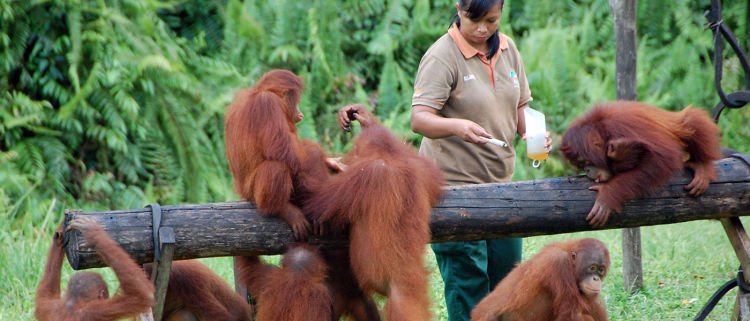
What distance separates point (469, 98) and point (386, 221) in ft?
3.21

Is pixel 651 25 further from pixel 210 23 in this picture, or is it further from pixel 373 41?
pixel 210 23

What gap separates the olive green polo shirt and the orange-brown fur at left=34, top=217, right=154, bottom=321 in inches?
67.1

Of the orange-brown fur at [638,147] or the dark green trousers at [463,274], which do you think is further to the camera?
the dark green trousers at [463,274]

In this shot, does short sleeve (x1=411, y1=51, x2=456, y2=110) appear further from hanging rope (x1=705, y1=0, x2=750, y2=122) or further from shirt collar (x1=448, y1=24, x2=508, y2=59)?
hanging rope (x1=705, y1=0, x2=750, y2=122)

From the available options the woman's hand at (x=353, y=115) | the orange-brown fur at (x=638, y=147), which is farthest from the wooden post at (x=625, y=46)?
A: the woman's hand at (x=353, y=115)

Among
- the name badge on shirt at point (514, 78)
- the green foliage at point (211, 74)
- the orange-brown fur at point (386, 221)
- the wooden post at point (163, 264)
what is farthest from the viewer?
the green foliage at point (211, 74)

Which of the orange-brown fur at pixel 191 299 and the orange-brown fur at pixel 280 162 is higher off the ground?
the orange-brown fur at pixel 280 162

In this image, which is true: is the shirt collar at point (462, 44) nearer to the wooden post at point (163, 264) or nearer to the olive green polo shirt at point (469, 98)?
the olive green polo shirt at point (469, 98)

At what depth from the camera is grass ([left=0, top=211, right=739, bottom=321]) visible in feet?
18.8

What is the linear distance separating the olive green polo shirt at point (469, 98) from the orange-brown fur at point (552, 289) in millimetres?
688

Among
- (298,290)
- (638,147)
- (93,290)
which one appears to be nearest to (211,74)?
(93,290)

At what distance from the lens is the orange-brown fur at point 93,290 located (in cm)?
383

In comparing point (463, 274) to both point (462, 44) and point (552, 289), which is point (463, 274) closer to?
point (552, 289)

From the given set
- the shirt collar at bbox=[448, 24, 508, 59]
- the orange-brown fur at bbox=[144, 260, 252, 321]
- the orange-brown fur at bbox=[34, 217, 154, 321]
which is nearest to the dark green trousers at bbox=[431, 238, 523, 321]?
the shirt collar at bbox=[448, 24, 508, 59]
